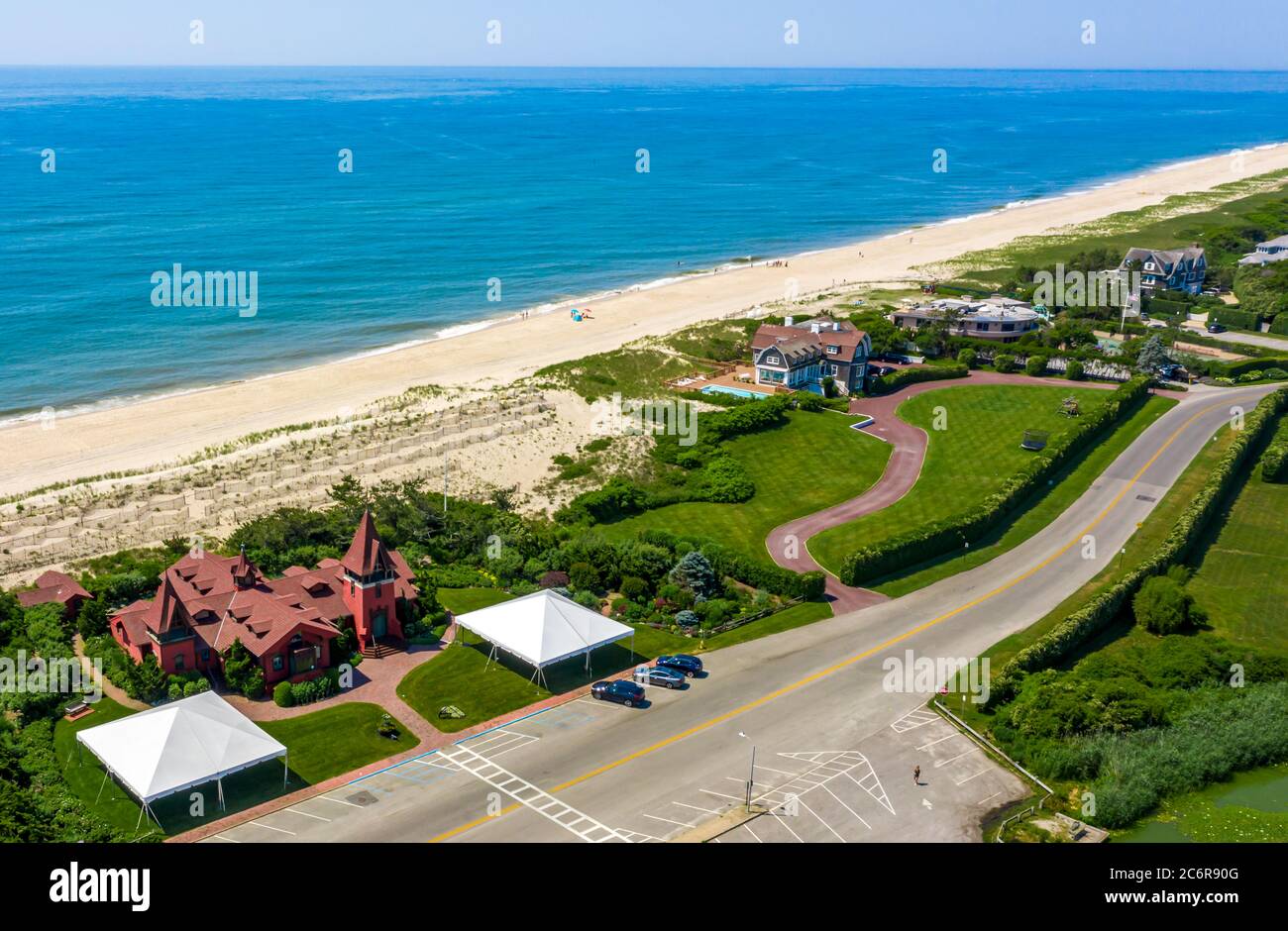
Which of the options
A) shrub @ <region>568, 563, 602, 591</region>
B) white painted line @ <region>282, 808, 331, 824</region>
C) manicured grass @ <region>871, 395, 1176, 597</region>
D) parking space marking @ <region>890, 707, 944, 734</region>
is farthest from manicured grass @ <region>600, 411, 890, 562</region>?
white painted line @ <region>282, 808, 331, 824</region>

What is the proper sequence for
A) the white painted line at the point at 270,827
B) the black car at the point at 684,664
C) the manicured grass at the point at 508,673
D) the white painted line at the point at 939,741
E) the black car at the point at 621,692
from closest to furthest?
the white painted line at the point at 270,827, the white painted line at the point at 939,741, the manicured grass at the point at 508,673, the black car at the point at 621,692, the black car at the point at 684,664

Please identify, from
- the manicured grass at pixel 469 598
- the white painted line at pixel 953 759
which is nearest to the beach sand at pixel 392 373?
the manicured grass at pixel 469 598

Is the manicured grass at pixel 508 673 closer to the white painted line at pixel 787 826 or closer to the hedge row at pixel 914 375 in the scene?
the white painted line at pixel 787 826

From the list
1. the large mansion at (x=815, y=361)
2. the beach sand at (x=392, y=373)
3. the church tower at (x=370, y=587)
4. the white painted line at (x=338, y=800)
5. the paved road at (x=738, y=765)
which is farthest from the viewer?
the large mansion at (x=815, y=361)

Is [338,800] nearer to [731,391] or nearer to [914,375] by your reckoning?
[731,391]
